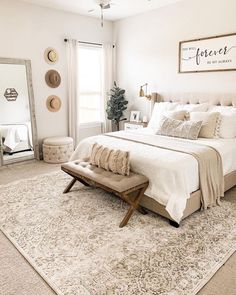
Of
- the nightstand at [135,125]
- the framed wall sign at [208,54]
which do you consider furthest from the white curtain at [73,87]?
the framed wall sign at [208,54]

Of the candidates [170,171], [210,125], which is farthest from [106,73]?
[170,171]

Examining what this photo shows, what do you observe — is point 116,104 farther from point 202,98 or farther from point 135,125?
point 202,98

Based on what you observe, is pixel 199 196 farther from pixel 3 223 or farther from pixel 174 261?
pixel 3 223

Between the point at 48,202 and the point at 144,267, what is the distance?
1.54 metres

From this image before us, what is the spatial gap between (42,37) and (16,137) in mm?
1820

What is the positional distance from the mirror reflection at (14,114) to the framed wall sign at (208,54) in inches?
109

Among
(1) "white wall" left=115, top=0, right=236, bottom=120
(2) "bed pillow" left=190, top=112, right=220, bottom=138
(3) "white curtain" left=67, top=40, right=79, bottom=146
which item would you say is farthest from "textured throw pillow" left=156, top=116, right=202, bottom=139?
(3) "white curtain" left=67, top=40, right=79, bottom=146

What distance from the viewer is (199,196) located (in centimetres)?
274

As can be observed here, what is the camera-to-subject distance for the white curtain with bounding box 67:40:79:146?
15.9 ft

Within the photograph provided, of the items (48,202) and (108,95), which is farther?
(108,95)

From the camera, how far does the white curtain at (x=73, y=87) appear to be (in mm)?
4836

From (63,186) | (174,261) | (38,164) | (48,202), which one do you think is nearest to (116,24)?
(38,164)

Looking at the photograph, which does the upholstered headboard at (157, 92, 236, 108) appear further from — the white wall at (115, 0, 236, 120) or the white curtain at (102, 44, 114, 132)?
the white curtain at (102, 44, 114, 132)

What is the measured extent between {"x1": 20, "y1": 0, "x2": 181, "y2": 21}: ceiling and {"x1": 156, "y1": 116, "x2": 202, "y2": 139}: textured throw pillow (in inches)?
81.7
